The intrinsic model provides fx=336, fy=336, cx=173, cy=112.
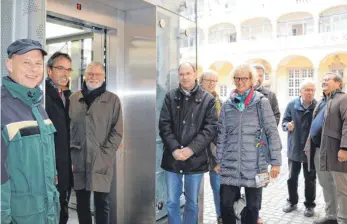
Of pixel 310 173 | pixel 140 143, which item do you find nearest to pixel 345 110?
pixel 310 173

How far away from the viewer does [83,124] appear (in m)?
3.19

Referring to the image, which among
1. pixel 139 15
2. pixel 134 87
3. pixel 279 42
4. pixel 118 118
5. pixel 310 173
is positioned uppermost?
pixel 279 42

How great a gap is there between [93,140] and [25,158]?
1.31 metres

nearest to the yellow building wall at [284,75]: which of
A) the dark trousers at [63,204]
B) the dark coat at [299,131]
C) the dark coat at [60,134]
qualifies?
the dark coat at [299,131]

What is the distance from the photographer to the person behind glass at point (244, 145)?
3260 millimetres

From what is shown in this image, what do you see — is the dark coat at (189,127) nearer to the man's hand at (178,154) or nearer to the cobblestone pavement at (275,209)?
the man's hand at (178,154)

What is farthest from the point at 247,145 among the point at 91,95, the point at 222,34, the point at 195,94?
the point at 222,34

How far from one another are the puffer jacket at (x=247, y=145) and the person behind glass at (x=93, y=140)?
1.11 meters

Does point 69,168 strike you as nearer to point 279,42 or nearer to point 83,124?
point 83,124

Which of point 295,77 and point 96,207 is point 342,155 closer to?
point 96,207

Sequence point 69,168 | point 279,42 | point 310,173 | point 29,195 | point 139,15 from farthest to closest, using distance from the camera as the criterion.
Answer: point 279,42, point 310,173, point 139,15, point 69,168, point 29,195

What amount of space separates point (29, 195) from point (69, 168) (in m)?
1.19

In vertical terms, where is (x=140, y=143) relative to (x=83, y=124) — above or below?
below

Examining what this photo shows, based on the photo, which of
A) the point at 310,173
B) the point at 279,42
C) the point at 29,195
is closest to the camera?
the point at 29,195
